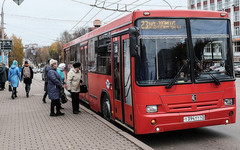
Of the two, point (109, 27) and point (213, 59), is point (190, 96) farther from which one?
point (109, 27)

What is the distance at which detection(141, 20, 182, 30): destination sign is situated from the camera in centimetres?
618

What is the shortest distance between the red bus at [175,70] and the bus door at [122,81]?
0.07ft

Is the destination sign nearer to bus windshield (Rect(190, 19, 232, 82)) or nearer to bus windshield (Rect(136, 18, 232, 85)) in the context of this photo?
bus windshield (Rect(136, 18, 232, 85))

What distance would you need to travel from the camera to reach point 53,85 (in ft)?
30.4

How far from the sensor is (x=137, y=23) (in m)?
6.20

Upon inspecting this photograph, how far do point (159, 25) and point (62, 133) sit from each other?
10.8 ft

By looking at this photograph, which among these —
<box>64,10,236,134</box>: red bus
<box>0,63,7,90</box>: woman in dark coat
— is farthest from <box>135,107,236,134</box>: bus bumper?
<box>0,63,7,90</box>: woman in dark coat

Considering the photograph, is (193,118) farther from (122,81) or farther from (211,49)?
(122,81)

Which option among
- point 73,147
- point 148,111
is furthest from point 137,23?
point 73,147

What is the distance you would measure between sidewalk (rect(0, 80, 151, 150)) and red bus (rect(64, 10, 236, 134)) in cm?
52

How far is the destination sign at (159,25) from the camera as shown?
20.3ft

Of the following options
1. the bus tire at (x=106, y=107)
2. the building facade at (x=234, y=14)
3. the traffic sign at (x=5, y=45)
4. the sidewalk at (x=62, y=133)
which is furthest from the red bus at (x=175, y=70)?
the building facade at (x=234, y=14)

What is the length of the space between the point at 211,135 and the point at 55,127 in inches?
152

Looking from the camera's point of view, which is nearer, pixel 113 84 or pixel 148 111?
pixel 148 111
